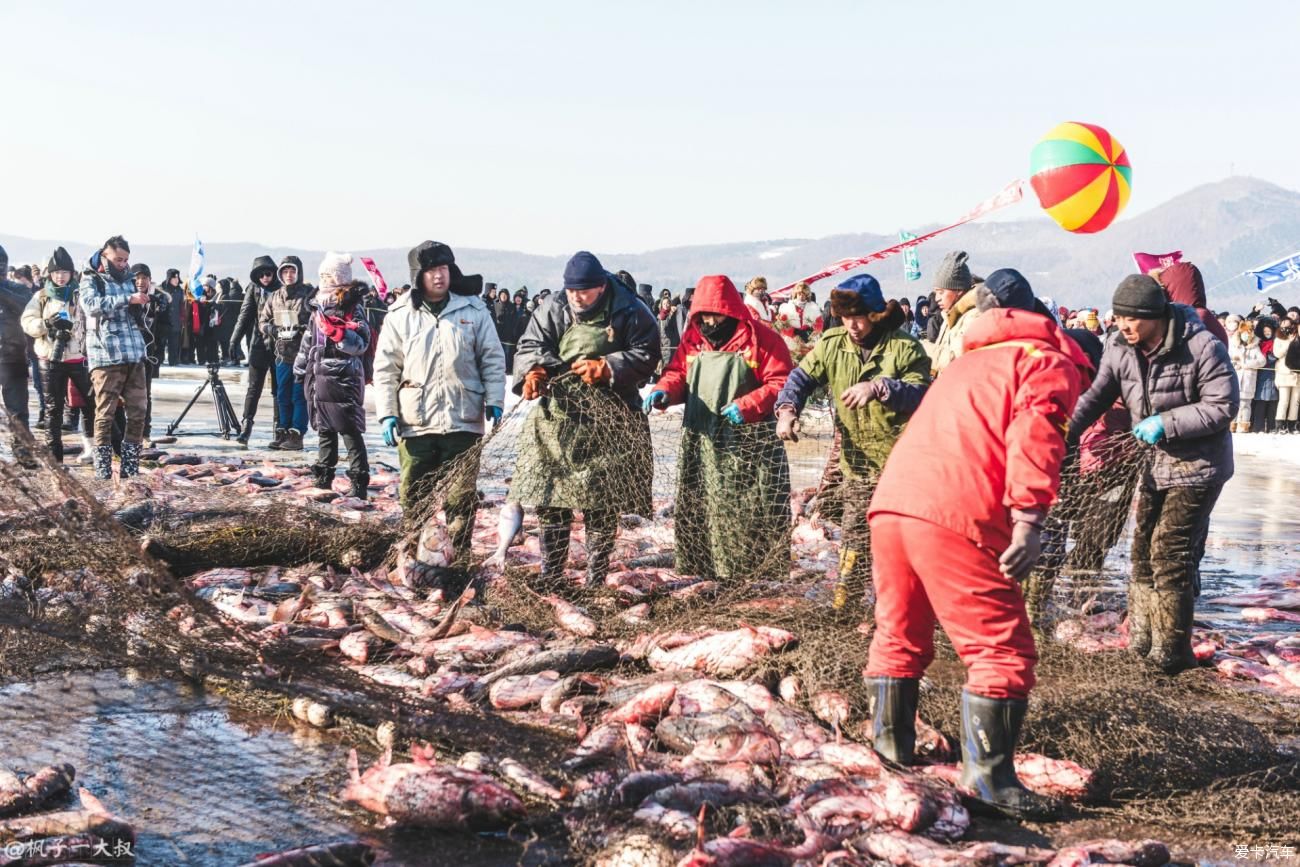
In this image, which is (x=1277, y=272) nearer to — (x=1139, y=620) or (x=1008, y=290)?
(x=1139, y=620)

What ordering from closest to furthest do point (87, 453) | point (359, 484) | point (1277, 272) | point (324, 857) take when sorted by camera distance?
point (324, 857), point (359, 484), point (87, 453), point (1277, 272)

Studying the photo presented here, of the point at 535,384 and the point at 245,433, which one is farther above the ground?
the point at 535,384

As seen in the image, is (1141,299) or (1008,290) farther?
(1141,299)

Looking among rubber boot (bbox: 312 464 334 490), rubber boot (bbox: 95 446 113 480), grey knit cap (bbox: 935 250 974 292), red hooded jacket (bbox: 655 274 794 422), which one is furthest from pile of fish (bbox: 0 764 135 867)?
rubber boot (bbox: 95 446 113 480)

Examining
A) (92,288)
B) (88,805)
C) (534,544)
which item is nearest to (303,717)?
(88,805)

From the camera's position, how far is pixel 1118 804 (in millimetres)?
4477

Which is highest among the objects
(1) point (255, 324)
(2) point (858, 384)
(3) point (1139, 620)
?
(1) point (255, 324)

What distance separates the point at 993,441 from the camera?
14.0ft

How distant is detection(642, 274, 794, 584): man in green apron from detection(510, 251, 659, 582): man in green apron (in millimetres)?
235

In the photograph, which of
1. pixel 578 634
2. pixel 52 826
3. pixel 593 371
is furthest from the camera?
pixel 593 371

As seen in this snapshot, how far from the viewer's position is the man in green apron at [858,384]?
6.52 meters

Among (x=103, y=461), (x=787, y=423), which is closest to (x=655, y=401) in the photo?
(x=787, y=423)

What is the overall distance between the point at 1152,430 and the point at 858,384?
1338 millimetres

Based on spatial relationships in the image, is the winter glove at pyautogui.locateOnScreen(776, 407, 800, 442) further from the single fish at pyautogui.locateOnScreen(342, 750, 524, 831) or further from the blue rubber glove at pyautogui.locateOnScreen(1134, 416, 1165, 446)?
the single fish at pyautogui.locateOnScreen(342, 750, 524, 831)
